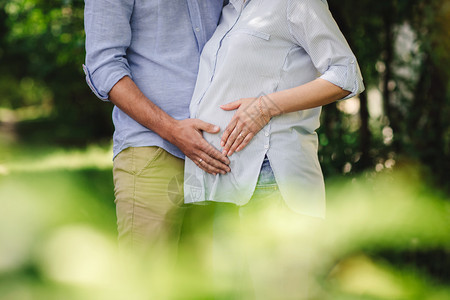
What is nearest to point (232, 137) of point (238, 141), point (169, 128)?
point (238, 141)

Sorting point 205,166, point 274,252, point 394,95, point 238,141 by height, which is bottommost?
point 394,95

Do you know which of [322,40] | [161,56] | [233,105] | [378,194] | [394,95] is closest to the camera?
[322,40]

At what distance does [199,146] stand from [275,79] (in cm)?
41

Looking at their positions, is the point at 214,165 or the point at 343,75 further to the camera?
the point at 214,165

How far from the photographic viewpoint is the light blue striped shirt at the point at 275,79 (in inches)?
79.1

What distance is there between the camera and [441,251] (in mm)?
3688

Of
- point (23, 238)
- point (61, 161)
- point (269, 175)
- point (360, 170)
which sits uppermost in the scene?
point (269, 175)

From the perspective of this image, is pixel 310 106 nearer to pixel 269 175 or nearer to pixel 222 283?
pixel 269 175

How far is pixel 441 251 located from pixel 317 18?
240cm

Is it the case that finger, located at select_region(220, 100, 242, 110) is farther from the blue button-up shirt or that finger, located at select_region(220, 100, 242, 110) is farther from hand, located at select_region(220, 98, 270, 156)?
the blue button-up shirt

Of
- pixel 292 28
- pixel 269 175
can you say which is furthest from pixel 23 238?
pixel 292 28

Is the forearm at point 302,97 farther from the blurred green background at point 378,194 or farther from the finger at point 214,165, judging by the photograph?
the blurred green background at point 378,194

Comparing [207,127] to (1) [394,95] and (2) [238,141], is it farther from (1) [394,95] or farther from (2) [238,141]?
(1) [394,95]

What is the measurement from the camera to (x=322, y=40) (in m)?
2.00
